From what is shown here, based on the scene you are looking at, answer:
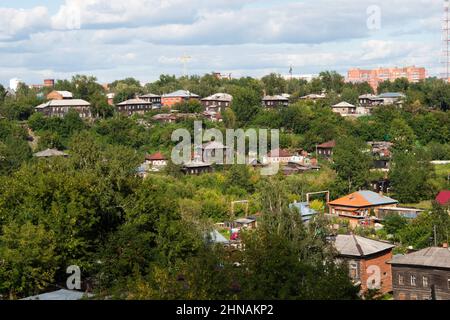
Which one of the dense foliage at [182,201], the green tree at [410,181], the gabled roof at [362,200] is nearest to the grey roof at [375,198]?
the gabled roof at [362,200]

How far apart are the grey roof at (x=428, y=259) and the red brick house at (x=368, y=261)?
1.41 ft

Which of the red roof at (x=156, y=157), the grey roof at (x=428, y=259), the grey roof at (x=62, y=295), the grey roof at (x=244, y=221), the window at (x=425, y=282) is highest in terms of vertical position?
the red roof at (x=156, y=157)

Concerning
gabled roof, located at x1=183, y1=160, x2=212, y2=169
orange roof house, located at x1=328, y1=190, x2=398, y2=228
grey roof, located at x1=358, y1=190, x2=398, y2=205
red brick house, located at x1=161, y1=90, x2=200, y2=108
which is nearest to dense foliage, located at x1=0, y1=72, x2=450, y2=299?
gabled roof, located at x1=183, y1=160, x2=212, y2=169

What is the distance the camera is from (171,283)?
8844 millimetres

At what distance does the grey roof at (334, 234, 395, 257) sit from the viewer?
15.3 m

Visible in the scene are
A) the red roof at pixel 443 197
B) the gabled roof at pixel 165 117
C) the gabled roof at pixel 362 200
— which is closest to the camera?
the gabled roof at pixel 362 200

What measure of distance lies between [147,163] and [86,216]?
17.6 m

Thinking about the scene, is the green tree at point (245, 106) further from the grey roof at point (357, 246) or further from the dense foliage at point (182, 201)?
the grey roof at point (357, 246)

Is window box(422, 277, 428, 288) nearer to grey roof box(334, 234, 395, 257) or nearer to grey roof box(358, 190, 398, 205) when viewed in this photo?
grey roof box(334, 234, 395, 257)

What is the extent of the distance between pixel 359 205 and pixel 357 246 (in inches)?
335

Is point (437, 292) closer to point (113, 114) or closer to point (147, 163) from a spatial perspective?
point (147, 163)

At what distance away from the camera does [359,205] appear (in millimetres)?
23875

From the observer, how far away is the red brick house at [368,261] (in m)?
15.3
